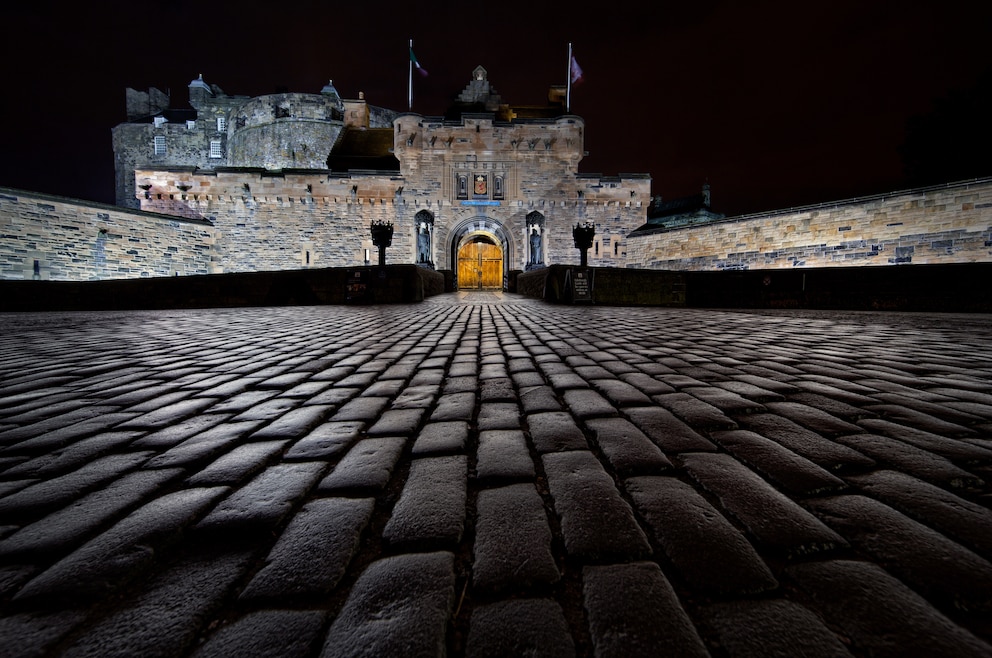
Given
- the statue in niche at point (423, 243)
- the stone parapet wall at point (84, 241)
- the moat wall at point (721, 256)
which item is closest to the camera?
the moat wall at point (721, 256)

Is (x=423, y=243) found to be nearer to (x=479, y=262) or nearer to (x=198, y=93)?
(x=479, y=262)

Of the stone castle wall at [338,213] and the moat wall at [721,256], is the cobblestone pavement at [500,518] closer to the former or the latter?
the moat wall at [721,256]

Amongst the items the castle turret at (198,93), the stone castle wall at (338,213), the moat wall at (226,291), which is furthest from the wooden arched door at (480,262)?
the castle turret at (198,93)

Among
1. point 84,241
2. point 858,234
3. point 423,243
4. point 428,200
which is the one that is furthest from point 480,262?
point 84,241

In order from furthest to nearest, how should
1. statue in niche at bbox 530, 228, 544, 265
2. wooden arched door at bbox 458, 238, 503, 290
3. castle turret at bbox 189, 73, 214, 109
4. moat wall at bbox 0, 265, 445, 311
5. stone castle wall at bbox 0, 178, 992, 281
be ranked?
castle turret at bbox 189, 73, 214, 109, wooden arched door at bbox 458, 238, 503, 290, statue in niche at bbox 530, 228, 544, 265, stone castle wall at bbox 0, 178, 992, 281, moat wall at bbox 0, 265, 445, 311

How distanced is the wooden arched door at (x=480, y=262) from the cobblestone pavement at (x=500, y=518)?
1020 inches

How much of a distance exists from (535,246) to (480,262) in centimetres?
506

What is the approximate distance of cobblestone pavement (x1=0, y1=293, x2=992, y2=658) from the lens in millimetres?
653

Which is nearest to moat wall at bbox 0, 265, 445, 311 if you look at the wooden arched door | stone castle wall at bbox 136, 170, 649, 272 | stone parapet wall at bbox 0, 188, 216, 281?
stone parapet wall at bbox 0, 188, 216, 281

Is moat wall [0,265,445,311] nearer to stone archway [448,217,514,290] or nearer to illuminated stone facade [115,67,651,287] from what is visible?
illuminated stone facade [115,67,651,287]

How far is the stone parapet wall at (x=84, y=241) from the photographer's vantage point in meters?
15.9

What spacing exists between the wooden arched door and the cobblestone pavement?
25909 mm

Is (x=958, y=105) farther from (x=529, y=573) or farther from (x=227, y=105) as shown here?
(x=227, y=105)

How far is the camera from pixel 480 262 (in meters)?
27.8
